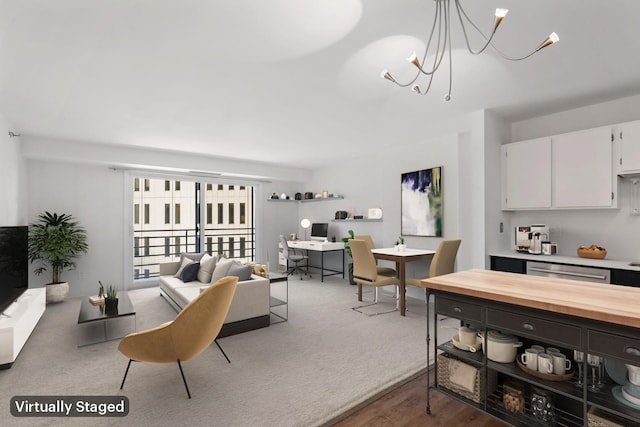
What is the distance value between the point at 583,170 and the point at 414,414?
3.13 m

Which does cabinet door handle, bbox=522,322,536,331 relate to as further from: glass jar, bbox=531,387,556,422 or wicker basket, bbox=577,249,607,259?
wicker basket, bbox=577,249,607,259

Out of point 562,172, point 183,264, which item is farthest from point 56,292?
point 562,172

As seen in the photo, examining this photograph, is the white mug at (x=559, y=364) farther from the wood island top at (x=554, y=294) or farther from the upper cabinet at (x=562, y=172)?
the upper cabinet at (x=562, y=172)

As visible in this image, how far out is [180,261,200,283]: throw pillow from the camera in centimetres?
450

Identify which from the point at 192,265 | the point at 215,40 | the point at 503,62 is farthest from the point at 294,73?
the point at 192,265

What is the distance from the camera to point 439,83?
337 cm

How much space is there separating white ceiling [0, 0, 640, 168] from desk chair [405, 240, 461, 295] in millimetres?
1633

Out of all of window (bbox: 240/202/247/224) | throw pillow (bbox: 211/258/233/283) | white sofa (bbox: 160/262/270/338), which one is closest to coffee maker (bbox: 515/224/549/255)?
white sofa (bbox: 160/262/270/338)

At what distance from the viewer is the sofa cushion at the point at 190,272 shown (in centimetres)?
450

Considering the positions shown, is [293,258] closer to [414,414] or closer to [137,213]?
[137,213]

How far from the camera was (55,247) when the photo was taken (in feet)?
15.2

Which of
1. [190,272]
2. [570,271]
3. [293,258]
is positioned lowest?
[293,258]

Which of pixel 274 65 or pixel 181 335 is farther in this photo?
pixel 274 65

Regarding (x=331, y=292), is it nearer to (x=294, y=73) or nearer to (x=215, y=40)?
(x=294, y=73)
